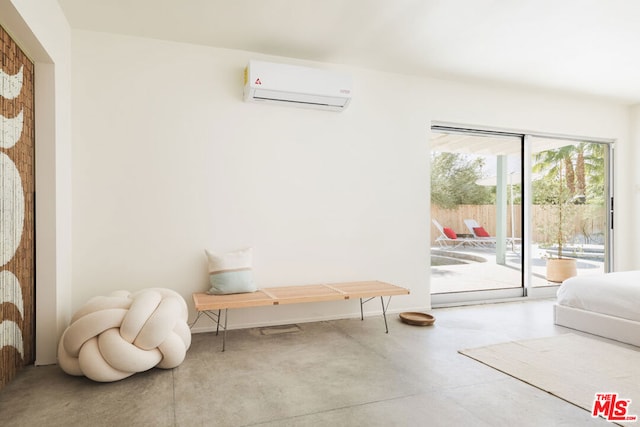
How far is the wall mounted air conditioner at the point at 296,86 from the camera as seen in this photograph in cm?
370

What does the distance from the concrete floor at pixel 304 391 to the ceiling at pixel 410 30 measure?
8.60 feet

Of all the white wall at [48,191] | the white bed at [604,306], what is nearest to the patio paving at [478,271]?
the white bed at [604,306]

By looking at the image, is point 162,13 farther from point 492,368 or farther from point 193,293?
point 492,368

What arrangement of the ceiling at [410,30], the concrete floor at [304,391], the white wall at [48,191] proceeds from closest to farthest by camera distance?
the concrete floor at [304,391], the white wall at [48,191], the ceiling at [410,30]

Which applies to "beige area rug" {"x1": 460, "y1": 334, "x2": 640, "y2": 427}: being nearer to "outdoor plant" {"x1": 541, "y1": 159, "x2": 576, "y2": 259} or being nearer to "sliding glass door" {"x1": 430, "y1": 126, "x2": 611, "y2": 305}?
"sliding glass door" {"x1": 430, "y1": 126, "x2": 611, "y2": 305}

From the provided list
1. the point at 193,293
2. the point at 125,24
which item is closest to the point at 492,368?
the point at 193,293

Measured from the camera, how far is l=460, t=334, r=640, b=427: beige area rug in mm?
2398

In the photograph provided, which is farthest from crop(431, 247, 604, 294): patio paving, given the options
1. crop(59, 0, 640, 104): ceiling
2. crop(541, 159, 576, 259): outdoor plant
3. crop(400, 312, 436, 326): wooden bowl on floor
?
crop(59, 0, 640, 104): ceiling

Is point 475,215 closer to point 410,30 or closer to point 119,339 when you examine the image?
point 410,30

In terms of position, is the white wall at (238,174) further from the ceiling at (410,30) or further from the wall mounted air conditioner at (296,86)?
the ceiling at (410,30)

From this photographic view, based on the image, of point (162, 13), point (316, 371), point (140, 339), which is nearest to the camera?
point (140, 339)

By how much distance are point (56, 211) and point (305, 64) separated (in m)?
2.58

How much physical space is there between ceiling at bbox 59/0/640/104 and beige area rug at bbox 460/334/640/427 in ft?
8.57

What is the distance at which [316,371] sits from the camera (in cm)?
284
